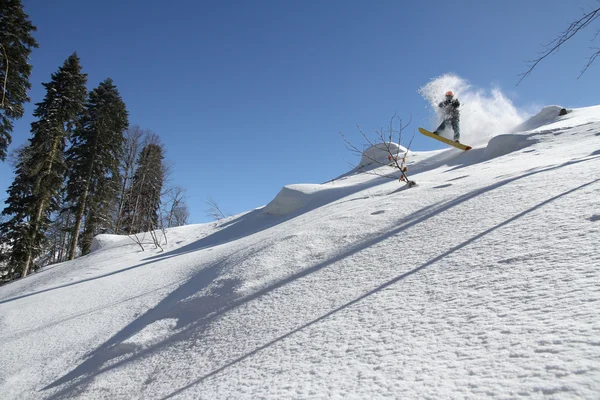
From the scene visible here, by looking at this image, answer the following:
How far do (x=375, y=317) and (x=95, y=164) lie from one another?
17.2 m

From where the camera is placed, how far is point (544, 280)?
1449 millimetres

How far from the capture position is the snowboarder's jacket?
38.2ft

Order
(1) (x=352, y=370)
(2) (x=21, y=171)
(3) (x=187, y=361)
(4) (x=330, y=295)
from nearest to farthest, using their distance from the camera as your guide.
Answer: (1) (x=352, y=370), (3) (x=187, y=361), (4) (x=330, y=295), (2) (x=21, y=171)

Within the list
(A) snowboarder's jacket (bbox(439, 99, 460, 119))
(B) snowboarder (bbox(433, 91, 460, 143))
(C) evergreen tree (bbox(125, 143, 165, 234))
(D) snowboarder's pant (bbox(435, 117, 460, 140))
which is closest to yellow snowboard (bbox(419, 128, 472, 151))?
(B) snowboarder (bbox(433, 91, 460, 143))

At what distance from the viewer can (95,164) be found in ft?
49.8

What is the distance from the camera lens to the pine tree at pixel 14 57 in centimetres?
1001

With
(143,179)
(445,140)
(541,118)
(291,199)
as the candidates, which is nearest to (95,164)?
(143,179)

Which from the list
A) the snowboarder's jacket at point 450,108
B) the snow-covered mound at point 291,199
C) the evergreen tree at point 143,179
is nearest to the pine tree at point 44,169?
the evergreen tree at point 143,179

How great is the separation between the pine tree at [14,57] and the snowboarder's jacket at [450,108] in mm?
14882

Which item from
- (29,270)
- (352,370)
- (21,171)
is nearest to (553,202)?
(352,370)

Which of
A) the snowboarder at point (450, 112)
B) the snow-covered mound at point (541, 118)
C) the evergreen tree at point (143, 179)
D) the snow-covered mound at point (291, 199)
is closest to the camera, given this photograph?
the snow-covered mound at point (291, 199)

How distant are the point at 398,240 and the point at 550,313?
1.55m

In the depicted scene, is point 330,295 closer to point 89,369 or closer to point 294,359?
point 294,359

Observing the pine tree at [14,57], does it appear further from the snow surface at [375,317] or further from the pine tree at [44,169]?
the snow surface at [375,317]
